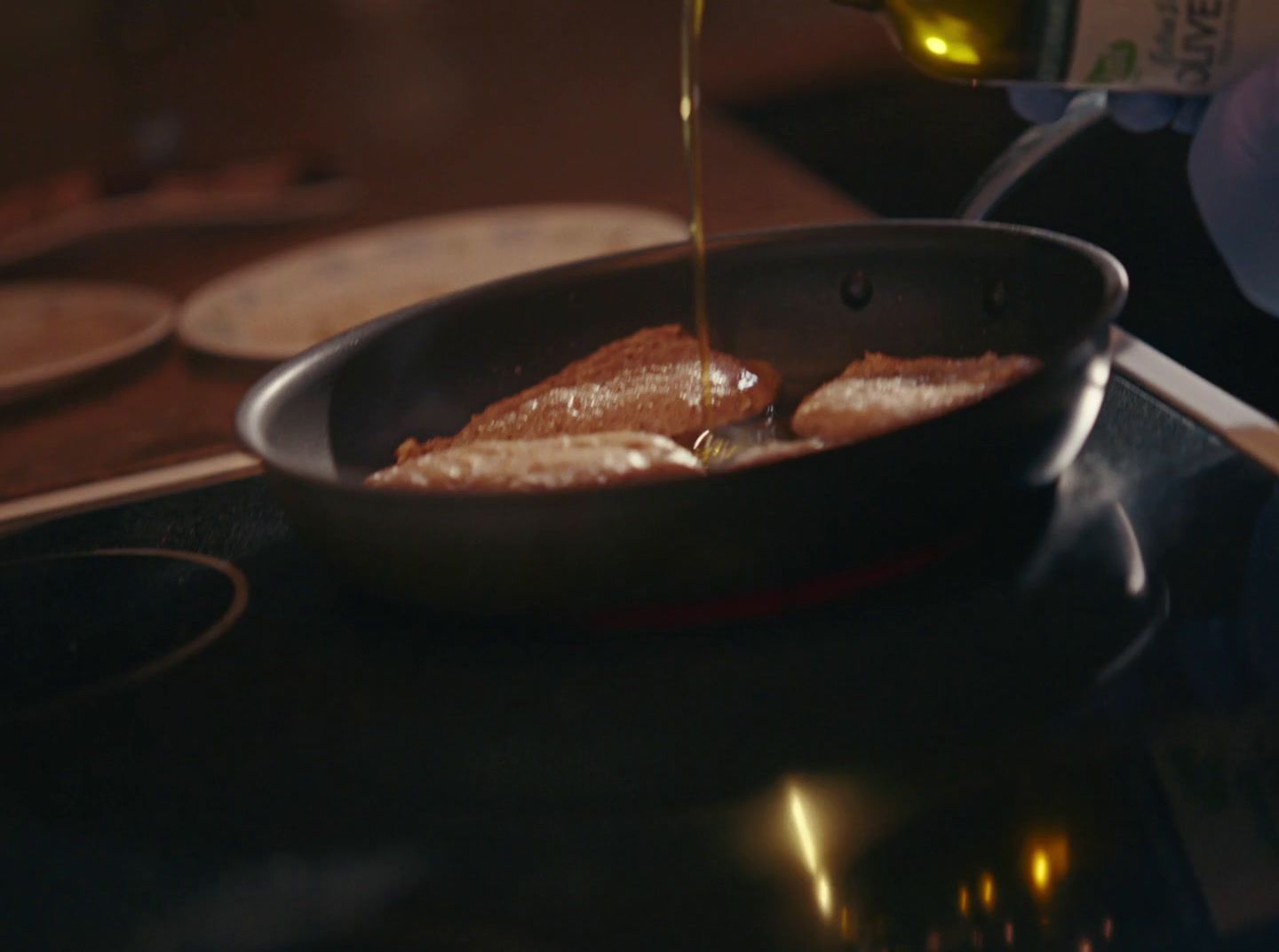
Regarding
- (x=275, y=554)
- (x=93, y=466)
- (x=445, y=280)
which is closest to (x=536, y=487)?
(x=275, y=554)

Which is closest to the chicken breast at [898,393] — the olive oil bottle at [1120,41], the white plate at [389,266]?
the olive oil bottle at [1120,41]

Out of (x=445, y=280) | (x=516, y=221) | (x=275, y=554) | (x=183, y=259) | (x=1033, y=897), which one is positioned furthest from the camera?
(x=183, y=259)

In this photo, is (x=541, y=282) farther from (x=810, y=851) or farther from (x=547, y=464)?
(x=810, y=851)

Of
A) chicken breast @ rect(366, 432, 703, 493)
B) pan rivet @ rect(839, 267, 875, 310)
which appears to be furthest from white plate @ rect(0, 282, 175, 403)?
pan rivet @ rect(839, 267, 875, 310)

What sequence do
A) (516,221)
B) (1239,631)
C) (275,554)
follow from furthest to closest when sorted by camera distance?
(516,221) < (275,554) < (1239,631)

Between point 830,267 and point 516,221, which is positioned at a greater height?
point 830,267

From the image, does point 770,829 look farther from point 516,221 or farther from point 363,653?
→ point 516,221

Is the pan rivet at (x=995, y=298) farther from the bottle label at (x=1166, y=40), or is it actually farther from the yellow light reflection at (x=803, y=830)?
the yellow light reflection at (x=803, y=830)
